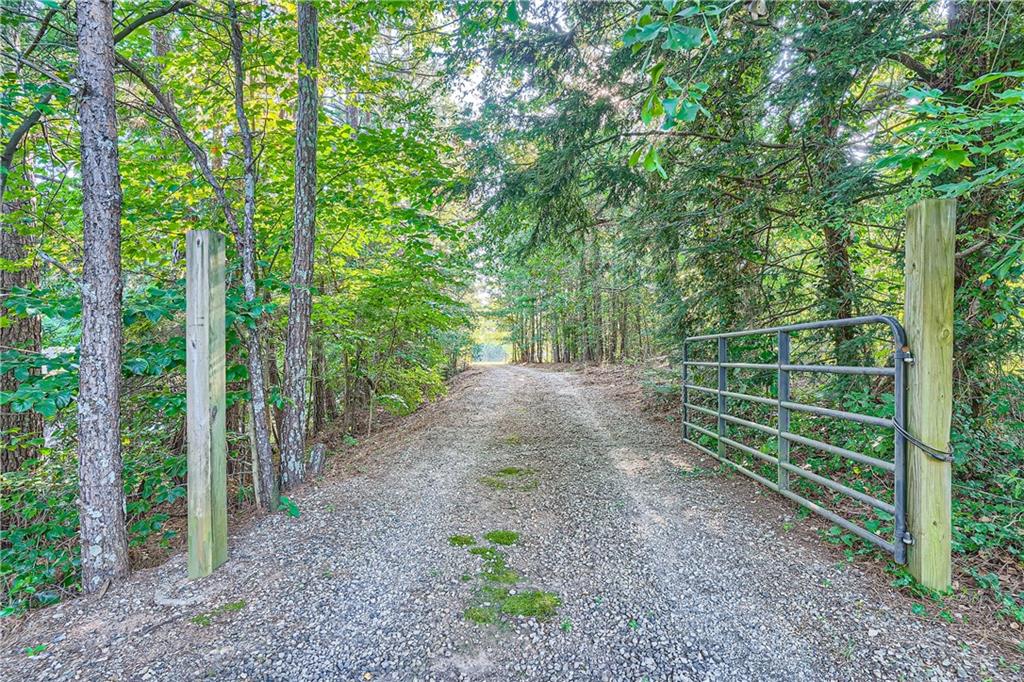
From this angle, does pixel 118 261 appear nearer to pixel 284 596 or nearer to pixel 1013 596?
pixel 284 596

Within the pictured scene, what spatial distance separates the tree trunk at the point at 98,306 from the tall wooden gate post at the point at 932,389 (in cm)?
490

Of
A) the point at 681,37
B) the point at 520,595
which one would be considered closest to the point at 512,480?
the point at 520,595

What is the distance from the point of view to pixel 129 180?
465cm

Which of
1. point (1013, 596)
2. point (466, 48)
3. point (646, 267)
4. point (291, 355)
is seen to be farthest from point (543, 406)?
point (1013, 596)

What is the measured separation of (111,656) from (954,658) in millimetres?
4076

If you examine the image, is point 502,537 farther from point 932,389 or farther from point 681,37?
point 681,37

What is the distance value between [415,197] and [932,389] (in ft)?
18.2

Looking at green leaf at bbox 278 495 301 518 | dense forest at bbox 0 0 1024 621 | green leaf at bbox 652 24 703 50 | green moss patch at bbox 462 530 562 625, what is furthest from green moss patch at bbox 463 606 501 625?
green leaf at bbox 652 24 703 50

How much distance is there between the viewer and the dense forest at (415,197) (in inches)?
111

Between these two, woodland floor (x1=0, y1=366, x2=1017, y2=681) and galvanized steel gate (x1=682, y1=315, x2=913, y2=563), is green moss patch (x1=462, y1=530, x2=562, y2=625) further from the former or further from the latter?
galvanized steel gate (x1=682, y1=315, x2=913, y2=563)

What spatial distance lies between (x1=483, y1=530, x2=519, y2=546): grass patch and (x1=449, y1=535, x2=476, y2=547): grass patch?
0.37 feet

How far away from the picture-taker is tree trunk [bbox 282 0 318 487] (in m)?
4.55

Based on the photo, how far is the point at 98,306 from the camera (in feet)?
9.18

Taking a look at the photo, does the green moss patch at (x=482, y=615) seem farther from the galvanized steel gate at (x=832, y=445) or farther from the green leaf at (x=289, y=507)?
the galvanized steel gate at (x=832, y=445)
